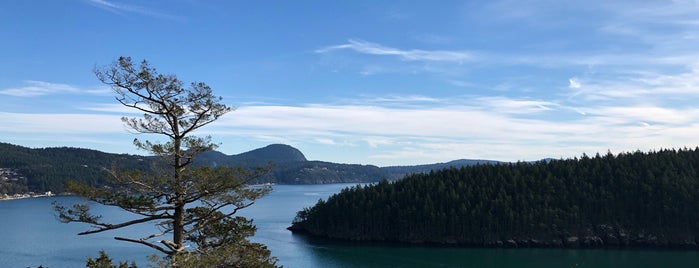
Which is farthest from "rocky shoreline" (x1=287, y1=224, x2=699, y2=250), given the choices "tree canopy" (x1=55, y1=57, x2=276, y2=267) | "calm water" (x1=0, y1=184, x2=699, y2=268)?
"tree canopy" (x1=55, y1=57, x2=276, y2=267)

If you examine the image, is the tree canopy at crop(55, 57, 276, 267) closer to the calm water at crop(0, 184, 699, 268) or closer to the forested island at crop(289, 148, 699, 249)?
the calm water at crop(0, 184, 699, 268)

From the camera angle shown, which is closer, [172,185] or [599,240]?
[172,185]

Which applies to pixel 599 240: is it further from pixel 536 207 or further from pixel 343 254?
pixel 343 254

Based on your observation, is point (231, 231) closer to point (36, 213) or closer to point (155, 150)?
point (155, 150)

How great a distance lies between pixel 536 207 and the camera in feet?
336

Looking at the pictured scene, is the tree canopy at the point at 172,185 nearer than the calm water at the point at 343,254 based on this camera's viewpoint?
Yes

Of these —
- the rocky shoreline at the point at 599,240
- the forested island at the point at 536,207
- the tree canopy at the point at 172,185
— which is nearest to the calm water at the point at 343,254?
the rocky shoreline at the point at 599,240

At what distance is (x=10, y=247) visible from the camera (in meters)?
84.1

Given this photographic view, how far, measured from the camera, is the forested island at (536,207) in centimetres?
9731

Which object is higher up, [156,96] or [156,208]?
[156,96]

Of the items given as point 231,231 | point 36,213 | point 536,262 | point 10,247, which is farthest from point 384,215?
point 36,213

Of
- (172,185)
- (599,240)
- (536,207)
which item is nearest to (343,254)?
(536,207)

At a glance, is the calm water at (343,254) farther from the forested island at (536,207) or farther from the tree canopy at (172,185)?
the tree canopy at (172,185)

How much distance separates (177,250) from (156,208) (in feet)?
4.65
